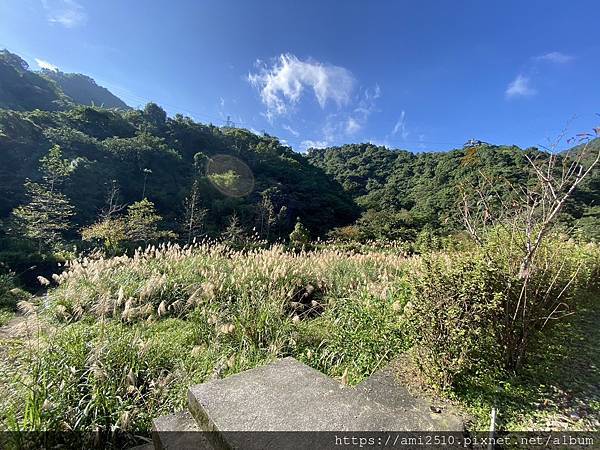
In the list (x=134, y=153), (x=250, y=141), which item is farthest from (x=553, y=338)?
(x=250, y=141)

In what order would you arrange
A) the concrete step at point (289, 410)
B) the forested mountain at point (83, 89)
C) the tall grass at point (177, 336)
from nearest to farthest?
the concrete step at point (289, 410) → the tall grass at point (177, 336) → the forested mountain at point (83, 89)

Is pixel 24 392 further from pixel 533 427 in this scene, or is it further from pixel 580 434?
pixel 580 434

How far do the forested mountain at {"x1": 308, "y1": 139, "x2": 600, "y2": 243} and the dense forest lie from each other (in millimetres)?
170

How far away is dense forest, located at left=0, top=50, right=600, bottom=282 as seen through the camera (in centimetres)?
1670

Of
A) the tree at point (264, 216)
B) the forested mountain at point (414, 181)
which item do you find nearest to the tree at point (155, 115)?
the forested mountain at point (414, 181)

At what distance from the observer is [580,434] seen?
1.78 metres

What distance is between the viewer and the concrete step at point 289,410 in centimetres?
171

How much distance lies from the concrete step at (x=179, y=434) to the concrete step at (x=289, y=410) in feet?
0.16

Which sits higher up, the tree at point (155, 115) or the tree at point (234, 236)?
the tree at point (155, 115)

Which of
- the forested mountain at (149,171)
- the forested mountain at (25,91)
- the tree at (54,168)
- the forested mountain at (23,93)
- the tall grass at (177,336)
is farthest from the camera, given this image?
the forested mountain at (25,91)

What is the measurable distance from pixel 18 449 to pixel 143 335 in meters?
1.21

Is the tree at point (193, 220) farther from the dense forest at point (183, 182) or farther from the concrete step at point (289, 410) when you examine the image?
the concrete step at point (289, 410)

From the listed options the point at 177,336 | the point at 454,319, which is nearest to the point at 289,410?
the point at 454,319

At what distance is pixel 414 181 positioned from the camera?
33.3 metres
